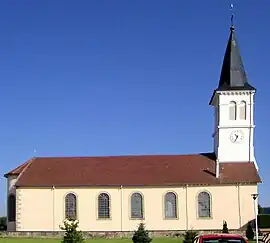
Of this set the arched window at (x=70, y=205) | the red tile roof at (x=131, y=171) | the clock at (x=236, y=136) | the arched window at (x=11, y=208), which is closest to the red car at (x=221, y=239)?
the red tile roof at (x=131, y=171)

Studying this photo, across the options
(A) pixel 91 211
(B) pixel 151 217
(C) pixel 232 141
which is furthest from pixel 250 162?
(A) pixel 91 211

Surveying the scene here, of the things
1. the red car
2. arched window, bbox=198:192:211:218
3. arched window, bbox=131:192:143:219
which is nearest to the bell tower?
arched window, bbox=198:192:211:218

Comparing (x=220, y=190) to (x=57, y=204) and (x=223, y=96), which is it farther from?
(x=57, y=204)

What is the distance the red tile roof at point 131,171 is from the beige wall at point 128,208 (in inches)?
29.0

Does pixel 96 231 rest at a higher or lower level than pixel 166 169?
lower

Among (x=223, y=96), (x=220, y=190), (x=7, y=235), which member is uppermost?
(x=223, y=96)

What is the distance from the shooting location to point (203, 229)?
60031mm

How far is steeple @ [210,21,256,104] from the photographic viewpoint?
63906mm

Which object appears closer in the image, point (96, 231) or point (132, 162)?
point (96, 231)

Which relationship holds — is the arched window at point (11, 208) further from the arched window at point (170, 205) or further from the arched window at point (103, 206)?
the arched window at point (170, 205)

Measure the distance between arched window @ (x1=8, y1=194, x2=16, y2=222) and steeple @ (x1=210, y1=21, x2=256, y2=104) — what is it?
24837mm

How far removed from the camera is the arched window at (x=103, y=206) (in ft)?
202

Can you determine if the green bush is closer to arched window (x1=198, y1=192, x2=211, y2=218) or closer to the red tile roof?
the red tile roof

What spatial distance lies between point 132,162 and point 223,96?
1214cm
